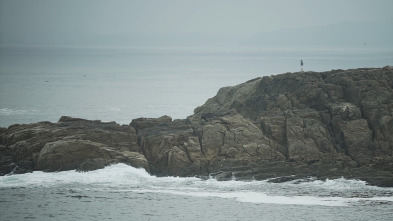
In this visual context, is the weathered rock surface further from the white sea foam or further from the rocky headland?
the white sea foam

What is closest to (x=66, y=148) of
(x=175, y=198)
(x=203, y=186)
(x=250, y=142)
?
(x=175, y=198)

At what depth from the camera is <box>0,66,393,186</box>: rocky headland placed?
49250mm

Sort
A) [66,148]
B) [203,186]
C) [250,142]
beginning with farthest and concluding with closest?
[250,142], [66,148], [203,186]

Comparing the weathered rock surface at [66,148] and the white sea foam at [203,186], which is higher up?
the weathered rock surface at [66,148]

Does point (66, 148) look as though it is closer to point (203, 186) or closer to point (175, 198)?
point (175, 198)

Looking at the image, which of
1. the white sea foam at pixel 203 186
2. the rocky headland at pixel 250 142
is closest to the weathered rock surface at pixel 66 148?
the rocky headland at pixel 250 142

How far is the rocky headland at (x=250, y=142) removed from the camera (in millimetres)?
49250

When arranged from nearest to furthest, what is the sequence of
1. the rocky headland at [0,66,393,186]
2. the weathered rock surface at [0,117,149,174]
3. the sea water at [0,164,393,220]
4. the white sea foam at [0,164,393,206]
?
the sea water at [0,164,393,220]
the white sea foam at [0,164,393,206]
the rocky headland at [0,66,393,186]
the weathered rock surface at [0,117,149,174]

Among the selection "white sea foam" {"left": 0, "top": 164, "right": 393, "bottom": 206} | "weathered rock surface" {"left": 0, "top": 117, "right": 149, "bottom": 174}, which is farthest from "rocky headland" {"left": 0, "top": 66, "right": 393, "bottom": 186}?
"white sea foam" {"left": 0, "top": 164, "right": 393, "bottom": 206}

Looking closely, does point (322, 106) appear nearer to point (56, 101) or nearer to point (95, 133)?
point (95, 133)

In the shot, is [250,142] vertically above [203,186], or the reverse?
[250,142]

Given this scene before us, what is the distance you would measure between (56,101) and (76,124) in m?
52.9

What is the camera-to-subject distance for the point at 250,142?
51844 millimetres

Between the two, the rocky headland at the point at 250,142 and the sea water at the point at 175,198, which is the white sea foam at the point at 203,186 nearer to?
the sea water at the point at 175,198
